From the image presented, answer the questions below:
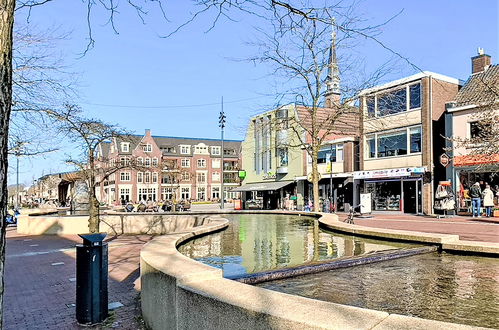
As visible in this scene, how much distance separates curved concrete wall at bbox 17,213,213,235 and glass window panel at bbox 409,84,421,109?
18.3 metres

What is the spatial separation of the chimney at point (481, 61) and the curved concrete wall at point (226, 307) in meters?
29.2

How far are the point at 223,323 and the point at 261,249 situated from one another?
5318mm

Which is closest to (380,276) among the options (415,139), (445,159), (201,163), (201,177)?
(445,159)

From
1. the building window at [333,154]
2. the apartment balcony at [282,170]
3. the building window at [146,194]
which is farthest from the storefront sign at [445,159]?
the building window at [146,194]

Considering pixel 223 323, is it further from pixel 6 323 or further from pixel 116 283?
pixel 116 283

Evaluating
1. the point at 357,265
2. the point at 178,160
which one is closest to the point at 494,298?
the point at 357,265

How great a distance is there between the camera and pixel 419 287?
493 cm

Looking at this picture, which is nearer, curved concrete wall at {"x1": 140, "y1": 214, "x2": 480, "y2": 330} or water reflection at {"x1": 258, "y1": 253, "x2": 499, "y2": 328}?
curved concrete wall at {"x1": 140, "y1": 214, "x2": 480, "y2": 330}

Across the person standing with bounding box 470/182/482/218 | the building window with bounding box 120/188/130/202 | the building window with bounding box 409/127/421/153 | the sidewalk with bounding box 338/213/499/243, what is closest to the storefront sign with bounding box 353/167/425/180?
the building window with bounding box 409/127/421/153

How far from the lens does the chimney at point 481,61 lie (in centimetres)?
2736

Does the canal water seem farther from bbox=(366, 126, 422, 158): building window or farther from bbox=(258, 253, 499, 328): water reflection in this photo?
bbox=(366, 126, 422, 158): building window

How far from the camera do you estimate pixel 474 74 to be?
27703mm

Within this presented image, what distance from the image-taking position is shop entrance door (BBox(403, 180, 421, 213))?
90.8 feet

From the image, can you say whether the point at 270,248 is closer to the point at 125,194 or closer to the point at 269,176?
the point at 269,176
